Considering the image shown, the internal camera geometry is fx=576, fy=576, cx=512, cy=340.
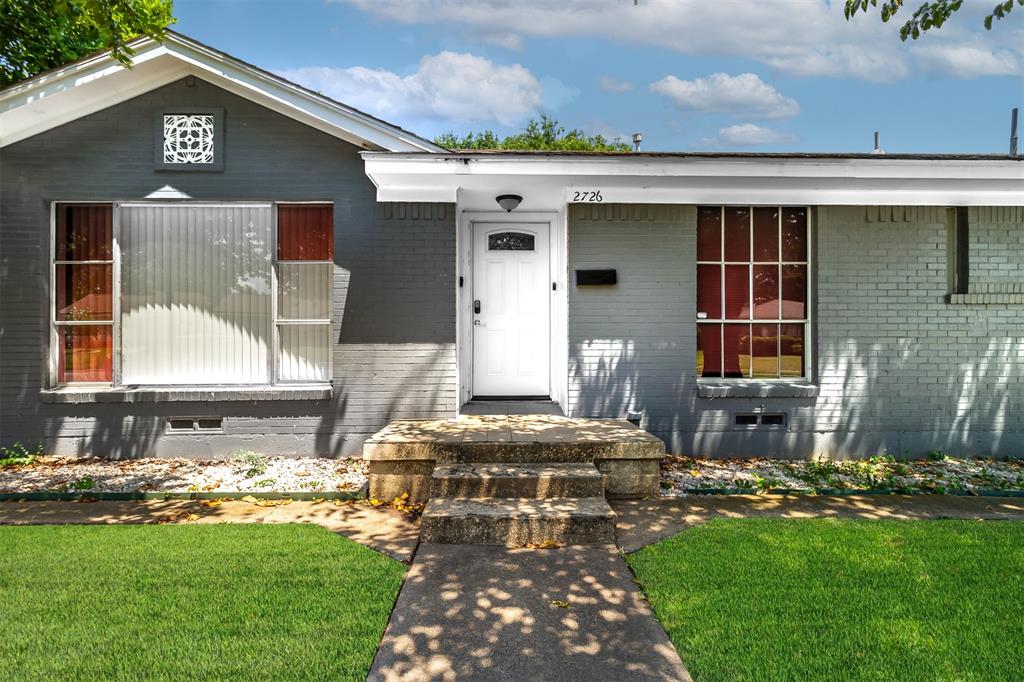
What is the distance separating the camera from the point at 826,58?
1001 inches

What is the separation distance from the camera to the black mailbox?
6500mm

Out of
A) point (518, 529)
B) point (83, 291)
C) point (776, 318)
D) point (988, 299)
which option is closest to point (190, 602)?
point (518, 529)

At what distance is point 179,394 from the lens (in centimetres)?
639

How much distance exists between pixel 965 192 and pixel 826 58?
23888 millimetres

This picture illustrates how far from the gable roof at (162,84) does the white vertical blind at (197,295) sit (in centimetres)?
119

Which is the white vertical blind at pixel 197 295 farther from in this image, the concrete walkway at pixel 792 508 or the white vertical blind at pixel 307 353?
the concrete walkway at pixel 792 508

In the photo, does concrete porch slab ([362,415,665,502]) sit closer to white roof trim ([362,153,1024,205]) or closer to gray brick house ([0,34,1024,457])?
gray brick house ([0,34,1024,457])

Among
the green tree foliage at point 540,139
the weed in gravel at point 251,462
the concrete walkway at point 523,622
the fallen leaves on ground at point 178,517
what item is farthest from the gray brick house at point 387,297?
the green tree foliage at point 540,139

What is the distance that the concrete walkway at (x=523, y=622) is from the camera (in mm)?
2592

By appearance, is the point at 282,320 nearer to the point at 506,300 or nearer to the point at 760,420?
the point at 506,300

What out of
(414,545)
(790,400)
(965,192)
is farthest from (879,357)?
(414,545)

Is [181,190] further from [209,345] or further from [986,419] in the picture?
[986,419]

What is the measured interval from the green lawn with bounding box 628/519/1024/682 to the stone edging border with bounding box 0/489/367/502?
9.32 feet

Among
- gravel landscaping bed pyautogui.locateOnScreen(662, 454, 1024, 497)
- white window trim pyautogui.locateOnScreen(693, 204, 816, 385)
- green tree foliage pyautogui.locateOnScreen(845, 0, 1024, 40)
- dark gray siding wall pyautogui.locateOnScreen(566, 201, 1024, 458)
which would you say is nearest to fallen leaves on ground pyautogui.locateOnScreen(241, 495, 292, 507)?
dark gray siding wall pyautogui.locateOnScreen(566, 201, 1024, 458)
